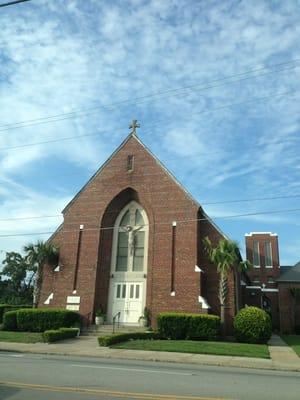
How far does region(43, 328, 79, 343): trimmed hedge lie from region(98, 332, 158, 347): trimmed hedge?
271cm

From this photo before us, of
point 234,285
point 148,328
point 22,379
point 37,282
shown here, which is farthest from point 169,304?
point 22,379

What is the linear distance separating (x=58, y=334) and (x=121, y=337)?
3.36m

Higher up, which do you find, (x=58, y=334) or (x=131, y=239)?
(x=131, y=239)

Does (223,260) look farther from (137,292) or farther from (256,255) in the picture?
(256,255)

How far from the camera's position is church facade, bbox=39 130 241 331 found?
26.6 m

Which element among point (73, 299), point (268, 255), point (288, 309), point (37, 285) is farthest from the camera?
point (268, 255)

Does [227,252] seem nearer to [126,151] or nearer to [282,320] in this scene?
[126,151]

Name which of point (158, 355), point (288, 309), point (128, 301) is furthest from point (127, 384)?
point (288, 309)

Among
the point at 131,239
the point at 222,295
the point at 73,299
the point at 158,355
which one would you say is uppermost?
the point at 131,239

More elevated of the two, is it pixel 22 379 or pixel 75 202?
pixel 75 202

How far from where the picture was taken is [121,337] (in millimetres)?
21266

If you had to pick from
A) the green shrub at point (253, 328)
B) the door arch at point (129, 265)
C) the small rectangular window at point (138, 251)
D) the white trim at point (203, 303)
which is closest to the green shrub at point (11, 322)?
the door arch at point (129, 265)

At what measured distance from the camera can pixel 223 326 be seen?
25.1 metres

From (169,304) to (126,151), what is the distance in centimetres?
1142
